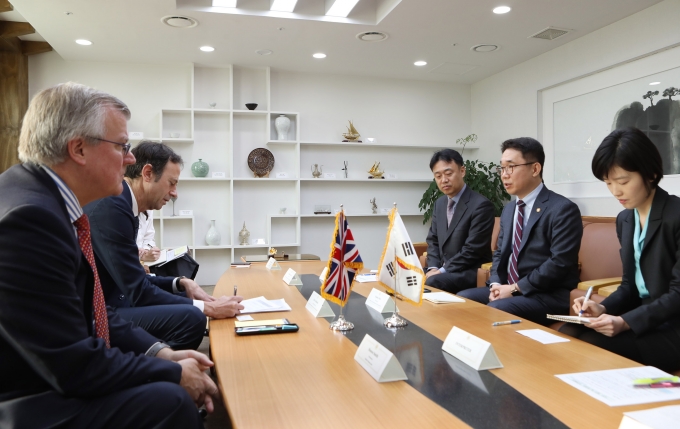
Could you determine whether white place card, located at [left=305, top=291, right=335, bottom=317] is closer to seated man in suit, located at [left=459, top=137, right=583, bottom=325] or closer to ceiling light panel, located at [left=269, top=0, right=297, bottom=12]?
seated man in suit, located at [left=459, top=137, right=583, bottom=325]

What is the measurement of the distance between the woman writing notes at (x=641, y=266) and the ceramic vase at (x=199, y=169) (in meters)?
5.00

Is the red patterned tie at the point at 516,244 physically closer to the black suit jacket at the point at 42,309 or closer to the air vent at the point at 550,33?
the black suit jacket at the point at 42,309

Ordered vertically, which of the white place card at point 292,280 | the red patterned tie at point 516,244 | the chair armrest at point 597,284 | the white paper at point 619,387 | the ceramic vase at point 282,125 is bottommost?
the chair armrest at point 597,284

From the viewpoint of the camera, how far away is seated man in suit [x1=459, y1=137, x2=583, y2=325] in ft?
8.80

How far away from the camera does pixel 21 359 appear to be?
109 centimetres

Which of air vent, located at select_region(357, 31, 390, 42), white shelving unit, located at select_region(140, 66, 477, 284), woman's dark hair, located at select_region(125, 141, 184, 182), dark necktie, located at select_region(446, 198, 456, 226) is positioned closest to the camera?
woman's dark hair, located at select_region(125, 141, 184, 182)

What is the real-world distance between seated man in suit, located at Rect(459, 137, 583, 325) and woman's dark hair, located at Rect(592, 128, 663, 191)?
66 centimetres

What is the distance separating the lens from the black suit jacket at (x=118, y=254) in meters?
2.11

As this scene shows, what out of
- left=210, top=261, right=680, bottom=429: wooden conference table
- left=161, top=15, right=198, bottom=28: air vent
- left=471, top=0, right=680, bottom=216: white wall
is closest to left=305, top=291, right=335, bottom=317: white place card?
left=210, top=261, right=680, bottom=429: wooden conference table

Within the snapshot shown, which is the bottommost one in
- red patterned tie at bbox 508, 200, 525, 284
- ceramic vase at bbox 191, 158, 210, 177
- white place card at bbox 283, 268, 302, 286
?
white place card at bbox 283, 268, 302, 286

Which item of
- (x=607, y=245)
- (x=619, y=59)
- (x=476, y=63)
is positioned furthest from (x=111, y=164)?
(x=476, y=63)

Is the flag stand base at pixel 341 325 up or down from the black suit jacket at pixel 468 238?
down

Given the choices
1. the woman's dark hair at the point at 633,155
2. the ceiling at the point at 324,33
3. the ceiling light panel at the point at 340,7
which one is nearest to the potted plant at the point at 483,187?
the ceiling at the point at 324,33

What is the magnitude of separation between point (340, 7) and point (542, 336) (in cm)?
387
